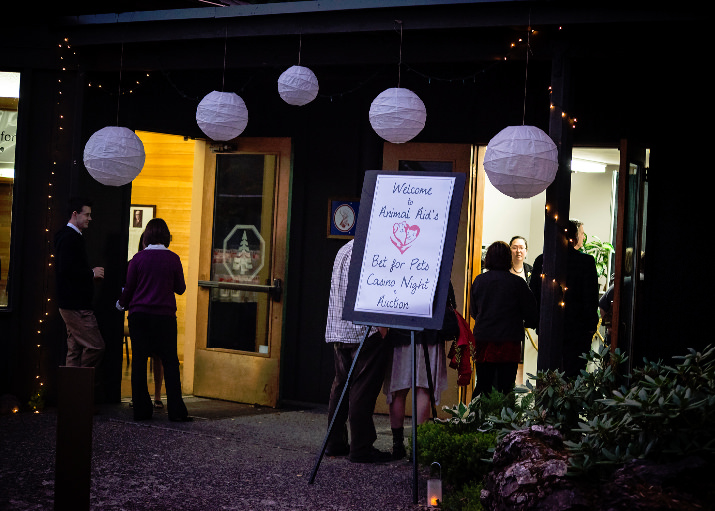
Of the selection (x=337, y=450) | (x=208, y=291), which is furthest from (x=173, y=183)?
(x=337, y=450)

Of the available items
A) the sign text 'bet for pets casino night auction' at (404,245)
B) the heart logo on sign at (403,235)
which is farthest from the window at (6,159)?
the heart logo on sign at (403,235)

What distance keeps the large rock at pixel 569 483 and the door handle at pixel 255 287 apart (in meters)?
3.59

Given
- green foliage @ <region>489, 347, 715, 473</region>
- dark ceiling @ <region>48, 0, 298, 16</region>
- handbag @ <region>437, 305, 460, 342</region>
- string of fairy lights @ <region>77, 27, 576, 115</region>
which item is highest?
dark ceiling @ <region>48, 0, 298, 16</region>

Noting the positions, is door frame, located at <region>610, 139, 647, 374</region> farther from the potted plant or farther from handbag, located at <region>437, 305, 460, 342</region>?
the potted plant

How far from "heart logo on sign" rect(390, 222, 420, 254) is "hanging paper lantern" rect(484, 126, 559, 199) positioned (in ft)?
2.32

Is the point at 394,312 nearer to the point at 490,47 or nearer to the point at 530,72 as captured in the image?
the point at 490,47

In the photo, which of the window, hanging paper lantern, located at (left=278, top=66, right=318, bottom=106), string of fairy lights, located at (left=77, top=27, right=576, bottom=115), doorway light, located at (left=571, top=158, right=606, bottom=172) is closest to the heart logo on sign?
hanging paper lantern, located at (left=278, top=66, right=318, bottom=106)

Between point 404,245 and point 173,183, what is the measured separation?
17.7 ft

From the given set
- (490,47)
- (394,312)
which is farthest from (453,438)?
(490,47)

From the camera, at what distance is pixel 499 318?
6098 millimetres

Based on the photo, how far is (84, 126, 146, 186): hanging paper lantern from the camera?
20.1 feet

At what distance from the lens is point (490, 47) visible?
5.99m

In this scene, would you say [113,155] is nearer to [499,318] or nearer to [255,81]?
[255,81]

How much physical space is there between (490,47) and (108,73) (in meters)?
3.33
